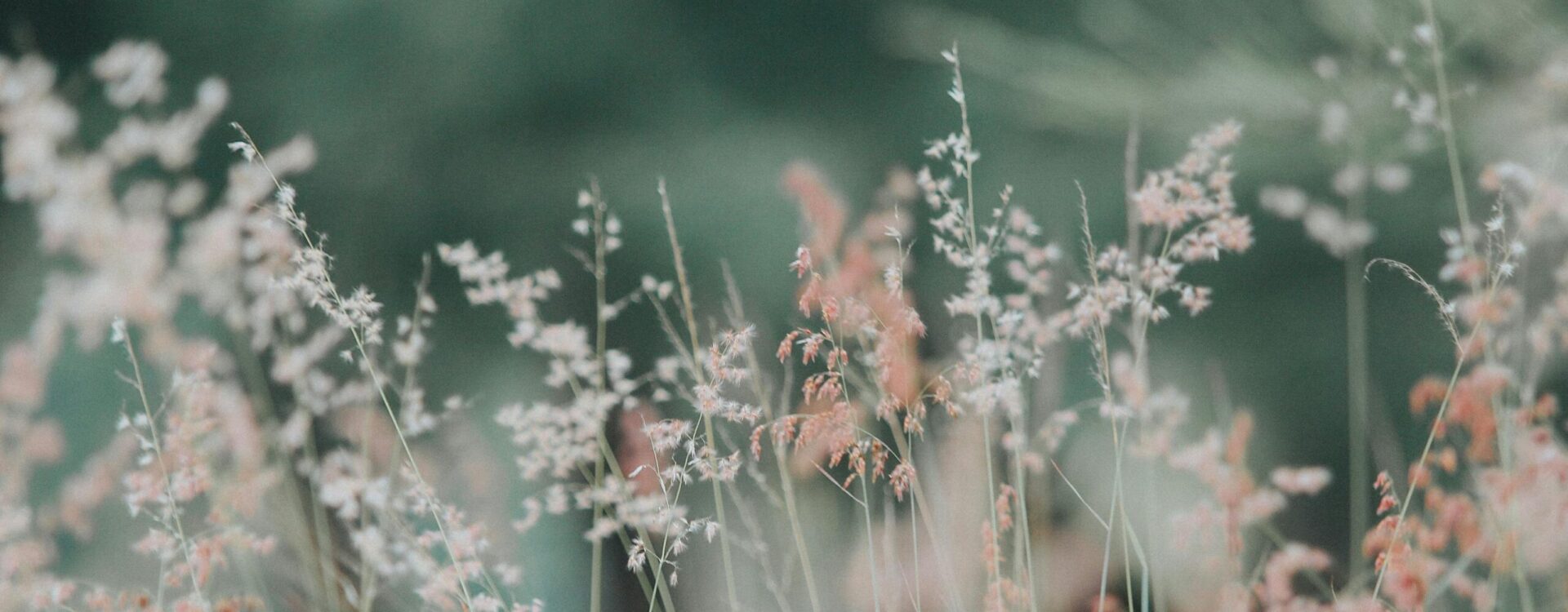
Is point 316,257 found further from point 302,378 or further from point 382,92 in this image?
point 382,92

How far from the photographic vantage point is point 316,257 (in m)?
0.99

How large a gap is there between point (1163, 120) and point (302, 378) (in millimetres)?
1235

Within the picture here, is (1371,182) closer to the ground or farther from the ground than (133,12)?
closer to the ground

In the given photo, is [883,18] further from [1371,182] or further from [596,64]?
[1371,182]

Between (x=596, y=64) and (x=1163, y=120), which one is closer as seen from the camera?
(x=1163, y=120)

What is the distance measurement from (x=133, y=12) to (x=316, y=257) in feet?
4.11

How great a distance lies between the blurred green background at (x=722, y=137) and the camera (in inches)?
60.5

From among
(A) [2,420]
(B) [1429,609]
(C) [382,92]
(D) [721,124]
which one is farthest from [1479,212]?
(A) [2,420]

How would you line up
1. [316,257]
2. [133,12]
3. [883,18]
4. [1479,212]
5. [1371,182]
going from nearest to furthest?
[316,257], [1479,212], [1371,182], [883,18], [133,12]

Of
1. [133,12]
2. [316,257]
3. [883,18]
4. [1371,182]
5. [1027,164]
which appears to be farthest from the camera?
[133,12]

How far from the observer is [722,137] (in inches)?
70.6

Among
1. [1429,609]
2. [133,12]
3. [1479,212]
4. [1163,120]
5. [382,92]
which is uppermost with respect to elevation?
[133,12]

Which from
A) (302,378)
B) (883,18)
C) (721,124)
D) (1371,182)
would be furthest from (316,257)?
(1371,182)

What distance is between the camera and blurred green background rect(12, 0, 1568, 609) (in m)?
1.54
